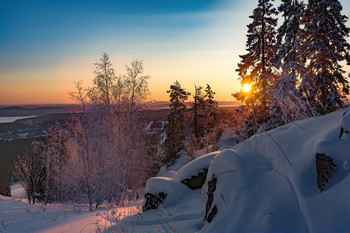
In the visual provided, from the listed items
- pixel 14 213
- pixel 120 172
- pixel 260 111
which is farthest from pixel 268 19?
pixel 14 213

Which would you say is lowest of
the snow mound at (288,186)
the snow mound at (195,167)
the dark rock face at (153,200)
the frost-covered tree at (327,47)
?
the dark rock face at (153,200)

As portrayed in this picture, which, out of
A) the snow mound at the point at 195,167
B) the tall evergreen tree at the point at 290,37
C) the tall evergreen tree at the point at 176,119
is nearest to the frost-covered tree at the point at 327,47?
the tall evergreen tree at the point at 290,37

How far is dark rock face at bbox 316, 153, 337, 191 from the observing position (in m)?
2.00

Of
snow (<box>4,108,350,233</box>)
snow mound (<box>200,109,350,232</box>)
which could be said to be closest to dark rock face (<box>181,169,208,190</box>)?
snow (<box>4,108,350,233</box>)

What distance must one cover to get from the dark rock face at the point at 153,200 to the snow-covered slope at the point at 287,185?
1773 millimetres

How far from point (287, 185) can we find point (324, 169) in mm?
422

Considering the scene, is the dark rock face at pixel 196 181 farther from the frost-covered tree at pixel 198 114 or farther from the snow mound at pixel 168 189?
the frost-covered tree at pixel 198 114

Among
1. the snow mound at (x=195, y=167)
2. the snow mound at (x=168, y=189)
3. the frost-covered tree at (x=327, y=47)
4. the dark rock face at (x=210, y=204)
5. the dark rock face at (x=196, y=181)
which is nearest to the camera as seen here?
the dark rock face at (x=210, y=204)

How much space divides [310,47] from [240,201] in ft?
53.3

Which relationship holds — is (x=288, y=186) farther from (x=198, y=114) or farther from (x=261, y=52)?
(x=198, y=114)

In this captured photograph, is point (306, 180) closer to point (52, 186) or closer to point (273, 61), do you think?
point (273, 61)

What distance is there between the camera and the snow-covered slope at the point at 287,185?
1.83 meters

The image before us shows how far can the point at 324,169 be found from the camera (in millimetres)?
2027

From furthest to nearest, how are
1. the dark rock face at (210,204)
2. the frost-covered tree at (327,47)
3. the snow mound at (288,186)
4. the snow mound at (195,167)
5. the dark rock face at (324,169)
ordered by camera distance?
the frost-covered tree at (327,47) < the snow mound at (195,167) < the dark rock face at (210,204) < the dark rock face at (324,169) < the snow mound at (288,186)
